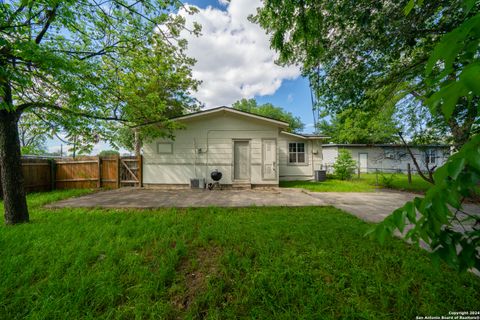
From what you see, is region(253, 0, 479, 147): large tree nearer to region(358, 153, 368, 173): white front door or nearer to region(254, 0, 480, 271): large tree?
region(254, 0, 480, 271): large tree

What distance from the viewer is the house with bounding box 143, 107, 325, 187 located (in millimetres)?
8836

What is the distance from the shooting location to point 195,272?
2410 millimetres

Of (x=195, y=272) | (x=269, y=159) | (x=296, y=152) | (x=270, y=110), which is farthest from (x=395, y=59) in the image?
(x=270, y=110)

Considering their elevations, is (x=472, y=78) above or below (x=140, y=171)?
above

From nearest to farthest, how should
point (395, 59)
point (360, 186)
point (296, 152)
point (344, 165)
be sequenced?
point (395, 59), point (360, 186), point (344, 165), point (296, 152)

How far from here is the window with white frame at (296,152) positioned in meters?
12.2

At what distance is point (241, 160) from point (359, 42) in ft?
20.4

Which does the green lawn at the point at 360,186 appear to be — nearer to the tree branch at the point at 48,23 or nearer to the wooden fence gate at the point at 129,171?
the wooden fence gate at the point at 129,171

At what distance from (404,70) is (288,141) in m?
8.13

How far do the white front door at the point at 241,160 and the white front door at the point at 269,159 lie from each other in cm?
85

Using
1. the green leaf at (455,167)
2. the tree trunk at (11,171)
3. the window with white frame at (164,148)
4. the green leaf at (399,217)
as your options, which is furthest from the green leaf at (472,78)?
the window with white frame at (164,148)

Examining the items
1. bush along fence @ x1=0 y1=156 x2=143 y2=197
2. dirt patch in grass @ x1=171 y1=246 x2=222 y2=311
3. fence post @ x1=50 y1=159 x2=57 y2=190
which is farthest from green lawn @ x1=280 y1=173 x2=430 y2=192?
fence post @ x1=50 y1=159 x2=57 y2=190

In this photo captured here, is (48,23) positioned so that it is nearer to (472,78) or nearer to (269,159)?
(472,78)

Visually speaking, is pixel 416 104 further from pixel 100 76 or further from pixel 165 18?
pixel 100 76
